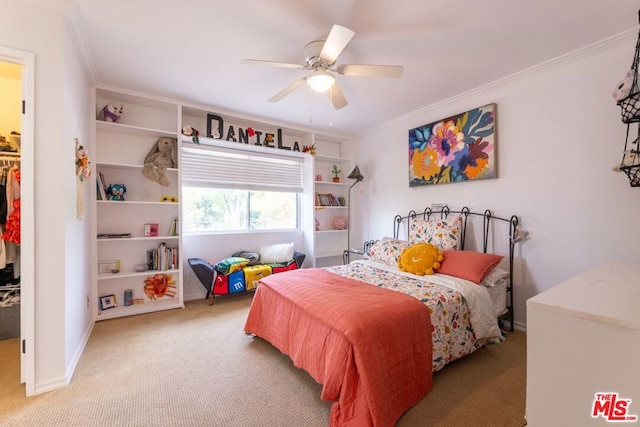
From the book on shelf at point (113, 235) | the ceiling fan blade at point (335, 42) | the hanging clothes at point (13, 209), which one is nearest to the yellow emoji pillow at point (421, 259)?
the ceiling fan blade at point (335, 42)

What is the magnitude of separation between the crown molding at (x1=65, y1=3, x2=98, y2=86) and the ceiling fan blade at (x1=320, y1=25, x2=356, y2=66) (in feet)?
5.53

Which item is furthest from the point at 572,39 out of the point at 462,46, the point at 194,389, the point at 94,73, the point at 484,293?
the point at 94,73

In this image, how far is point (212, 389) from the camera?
1.85 meters

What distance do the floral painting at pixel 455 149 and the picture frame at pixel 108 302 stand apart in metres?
3.90

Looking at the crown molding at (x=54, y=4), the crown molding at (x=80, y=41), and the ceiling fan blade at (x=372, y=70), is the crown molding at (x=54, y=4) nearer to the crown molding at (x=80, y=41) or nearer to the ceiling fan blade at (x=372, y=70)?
the crown molding at (x=80, y=41)

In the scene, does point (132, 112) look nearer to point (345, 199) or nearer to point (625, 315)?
point (345, 199)

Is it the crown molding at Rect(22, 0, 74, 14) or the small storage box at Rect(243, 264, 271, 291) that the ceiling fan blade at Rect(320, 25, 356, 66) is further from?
the small storage box at Rect(243, 264, 271, 291)

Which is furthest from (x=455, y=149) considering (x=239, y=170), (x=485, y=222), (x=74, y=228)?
(x=74, y=228)

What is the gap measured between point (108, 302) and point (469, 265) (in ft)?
12.5

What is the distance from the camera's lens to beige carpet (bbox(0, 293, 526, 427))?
158 centimetres

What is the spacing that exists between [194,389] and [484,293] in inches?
91.0

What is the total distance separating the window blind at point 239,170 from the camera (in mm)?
3729

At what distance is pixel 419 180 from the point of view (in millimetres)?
3650

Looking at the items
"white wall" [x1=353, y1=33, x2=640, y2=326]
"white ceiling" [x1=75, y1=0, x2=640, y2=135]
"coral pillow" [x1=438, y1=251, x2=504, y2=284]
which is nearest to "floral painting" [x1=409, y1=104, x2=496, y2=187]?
"white wall" [x1=353, y1=33, x2=640, y2=326]
